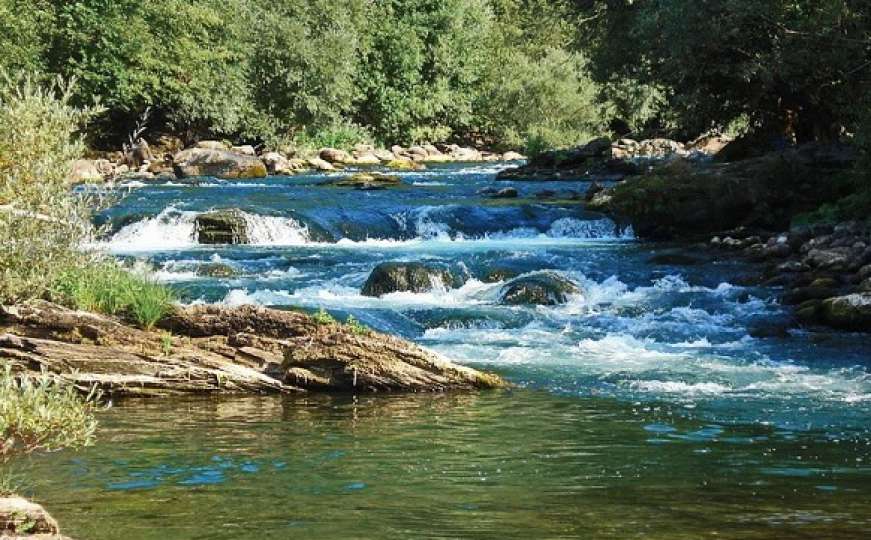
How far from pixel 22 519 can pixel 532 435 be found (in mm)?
5003

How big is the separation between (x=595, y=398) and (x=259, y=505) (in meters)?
4.97

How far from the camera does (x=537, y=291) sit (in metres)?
18.3

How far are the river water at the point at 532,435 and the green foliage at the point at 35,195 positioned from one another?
1.56 m

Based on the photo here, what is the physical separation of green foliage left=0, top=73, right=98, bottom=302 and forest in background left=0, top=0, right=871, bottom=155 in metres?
4.09

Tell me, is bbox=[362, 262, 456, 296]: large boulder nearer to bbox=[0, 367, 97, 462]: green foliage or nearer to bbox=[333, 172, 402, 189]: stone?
bbox=[0, 367, 97, 462]: green foliage

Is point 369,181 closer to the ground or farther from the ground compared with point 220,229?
farther from the ground

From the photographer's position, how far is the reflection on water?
7008 mm

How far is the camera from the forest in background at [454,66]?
24.8 meters

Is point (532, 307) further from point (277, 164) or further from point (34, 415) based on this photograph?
point (277, 164)

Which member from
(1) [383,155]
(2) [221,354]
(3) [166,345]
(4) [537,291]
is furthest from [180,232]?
(1) [383,155]

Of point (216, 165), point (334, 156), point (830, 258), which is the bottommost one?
point (830, 258)

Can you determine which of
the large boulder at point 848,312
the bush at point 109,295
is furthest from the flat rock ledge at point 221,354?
the large boulder at point 848,312

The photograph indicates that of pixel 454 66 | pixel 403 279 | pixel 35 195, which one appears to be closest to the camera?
pixel 35 195

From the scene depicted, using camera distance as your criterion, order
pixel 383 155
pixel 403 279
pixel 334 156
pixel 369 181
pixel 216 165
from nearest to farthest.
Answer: pixel 403 279
pixel 369 181
pixel 216 165
pixel 334 156
pixel 383 155
